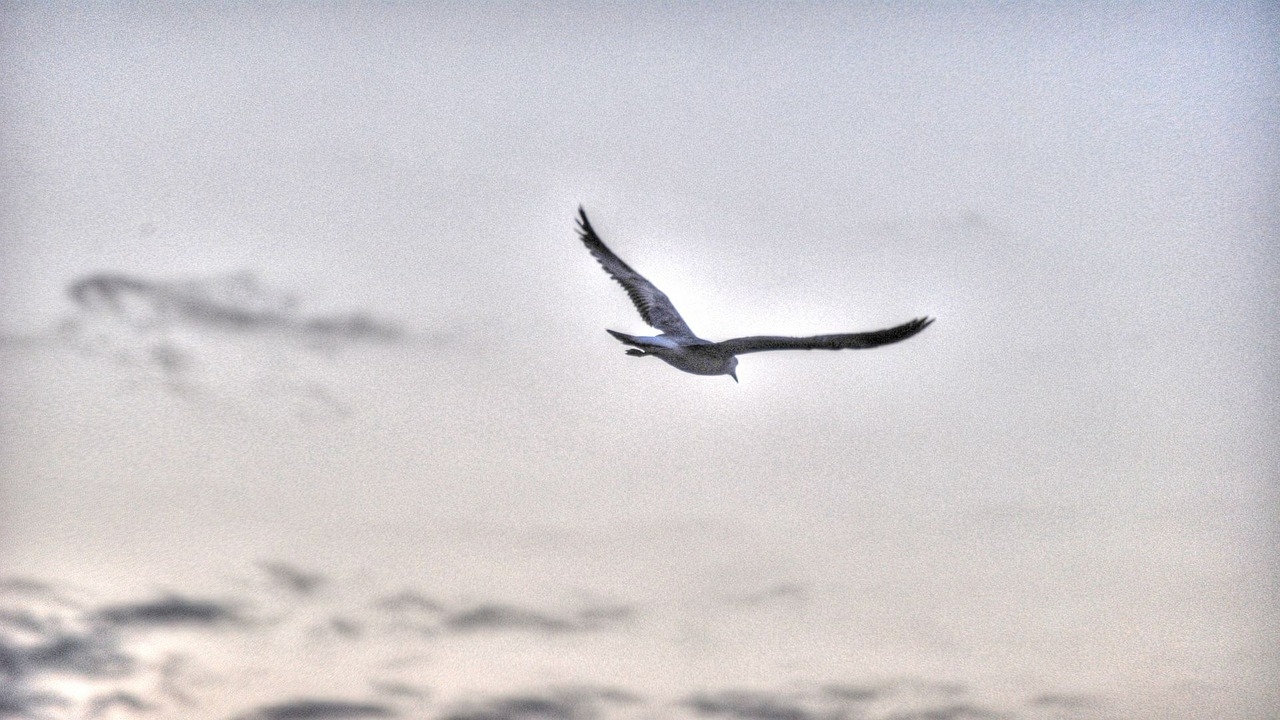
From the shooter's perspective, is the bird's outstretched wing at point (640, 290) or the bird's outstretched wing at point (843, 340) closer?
the bird's outstretched wing at point (843, 340)

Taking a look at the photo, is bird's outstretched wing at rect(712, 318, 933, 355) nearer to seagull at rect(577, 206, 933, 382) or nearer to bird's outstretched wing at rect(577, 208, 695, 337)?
seagull at rect(577, 206, 933, 382)

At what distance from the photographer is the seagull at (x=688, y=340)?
27031mm

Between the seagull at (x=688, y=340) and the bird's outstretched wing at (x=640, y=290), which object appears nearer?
the seagull at (x=688, y=340)

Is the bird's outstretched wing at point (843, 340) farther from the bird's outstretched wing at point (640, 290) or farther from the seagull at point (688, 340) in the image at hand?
the bird's outstretched wing at point (640, 290)

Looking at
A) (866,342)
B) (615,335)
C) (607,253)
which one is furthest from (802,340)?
(607,253)

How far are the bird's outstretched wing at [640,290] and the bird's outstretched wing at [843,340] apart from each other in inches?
359

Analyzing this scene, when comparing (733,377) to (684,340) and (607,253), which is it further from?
(607,253)

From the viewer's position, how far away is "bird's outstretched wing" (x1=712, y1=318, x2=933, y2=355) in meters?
26.6

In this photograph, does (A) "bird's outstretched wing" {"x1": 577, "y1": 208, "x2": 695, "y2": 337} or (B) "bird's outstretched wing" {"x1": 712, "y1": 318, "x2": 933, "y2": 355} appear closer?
(B) "bird's outstretched wing" {"x1": 712, "y1": 318, "x2": 933, "y2": 355}

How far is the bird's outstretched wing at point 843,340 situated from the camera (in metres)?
26.6

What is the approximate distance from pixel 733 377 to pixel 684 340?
226 centimetres

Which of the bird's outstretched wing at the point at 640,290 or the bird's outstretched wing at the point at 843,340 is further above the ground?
the bird's outstretched wing at the point at 640,290

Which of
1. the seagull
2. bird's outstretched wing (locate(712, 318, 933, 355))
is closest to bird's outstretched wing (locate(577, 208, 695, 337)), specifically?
the seagull

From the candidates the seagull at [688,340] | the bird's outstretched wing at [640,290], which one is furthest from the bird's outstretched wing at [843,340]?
the bird's outstretched wing at [640,290]
